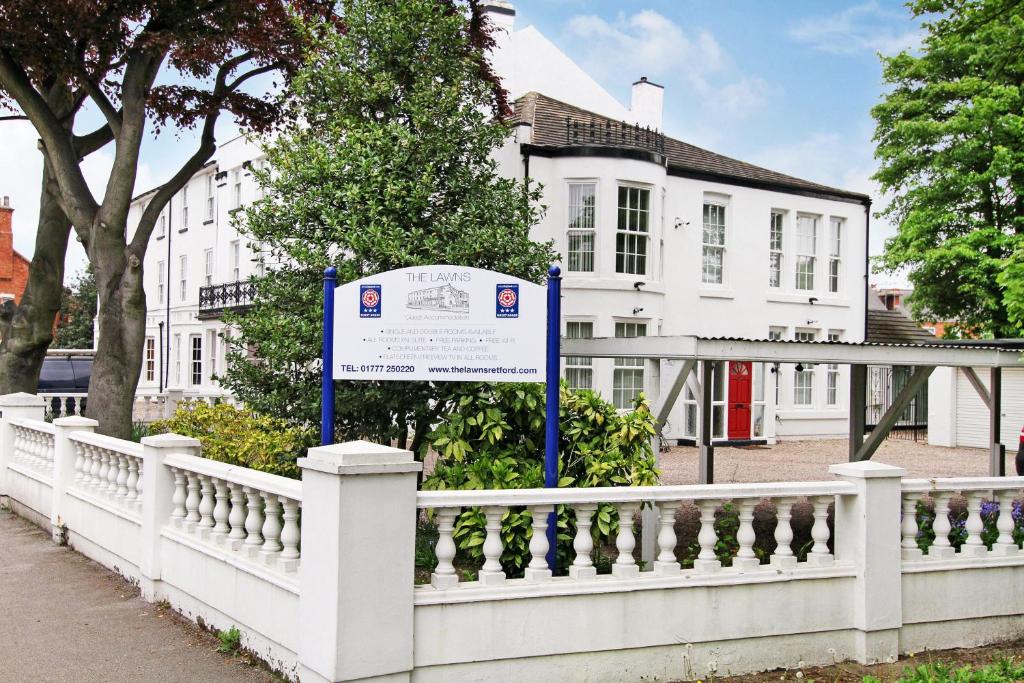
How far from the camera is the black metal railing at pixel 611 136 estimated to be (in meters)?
21.6

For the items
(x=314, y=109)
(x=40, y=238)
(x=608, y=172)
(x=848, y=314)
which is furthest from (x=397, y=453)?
(x=848, y=314)

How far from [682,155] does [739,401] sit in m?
6.33

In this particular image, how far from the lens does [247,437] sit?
32.9ft

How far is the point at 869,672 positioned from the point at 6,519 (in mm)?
10359

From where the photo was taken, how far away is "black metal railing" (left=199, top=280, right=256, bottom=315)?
29.3 meters

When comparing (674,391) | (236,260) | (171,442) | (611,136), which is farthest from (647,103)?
(171,442)

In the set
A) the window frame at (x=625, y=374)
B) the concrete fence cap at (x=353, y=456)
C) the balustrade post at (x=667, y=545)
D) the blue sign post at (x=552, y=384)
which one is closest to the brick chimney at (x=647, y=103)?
the window frame at (x=625, y=374)

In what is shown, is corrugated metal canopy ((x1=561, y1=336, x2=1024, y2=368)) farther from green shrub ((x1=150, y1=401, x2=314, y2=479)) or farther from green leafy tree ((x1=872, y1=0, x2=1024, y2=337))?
green leafy tree ((x1=872, y1=0, x2=1024, y2=337))

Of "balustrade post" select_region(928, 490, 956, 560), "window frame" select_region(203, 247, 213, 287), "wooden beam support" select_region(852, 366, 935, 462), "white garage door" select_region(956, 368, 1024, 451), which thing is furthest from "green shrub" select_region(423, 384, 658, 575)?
"window frame" select_region(203, 247, 213, 287)

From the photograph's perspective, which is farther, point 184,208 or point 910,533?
point 184,208

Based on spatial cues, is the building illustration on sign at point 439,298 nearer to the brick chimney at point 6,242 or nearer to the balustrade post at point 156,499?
the balustrade post at point 156,499

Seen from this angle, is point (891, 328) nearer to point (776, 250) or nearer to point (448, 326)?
point (776, 250)

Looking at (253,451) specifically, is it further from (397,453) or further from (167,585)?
(397,453)

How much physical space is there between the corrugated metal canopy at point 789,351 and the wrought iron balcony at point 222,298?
19999mm
